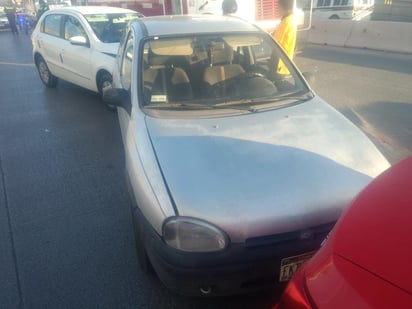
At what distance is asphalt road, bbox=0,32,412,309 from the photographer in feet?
9.05

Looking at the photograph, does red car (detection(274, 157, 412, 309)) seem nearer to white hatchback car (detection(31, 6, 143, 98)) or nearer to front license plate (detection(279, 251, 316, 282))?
front license plate (detection(279, 251, 316, 282))

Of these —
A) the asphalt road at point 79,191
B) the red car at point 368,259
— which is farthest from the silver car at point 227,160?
the red car at point 368,259

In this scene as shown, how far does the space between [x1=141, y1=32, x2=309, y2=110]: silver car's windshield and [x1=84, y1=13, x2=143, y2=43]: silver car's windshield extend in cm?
379

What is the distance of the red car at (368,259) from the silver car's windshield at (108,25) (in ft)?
21.0

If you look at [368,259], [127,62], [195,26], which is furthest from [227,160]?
[127,62]

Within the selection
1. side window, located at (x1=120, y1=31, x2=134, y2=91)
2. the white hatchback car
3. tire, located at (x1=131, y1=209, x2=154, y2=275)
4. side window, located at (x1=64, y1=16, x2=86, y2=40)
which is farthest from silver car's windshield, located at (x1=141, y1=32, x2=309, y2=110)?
side window, located at (x1=64, y1=16, x2=86, y2=40)

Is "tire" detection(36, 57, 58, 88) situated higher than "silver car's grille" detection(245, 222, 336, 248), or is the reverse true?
"silver car's grille" detection(245, 222, 336, 248)

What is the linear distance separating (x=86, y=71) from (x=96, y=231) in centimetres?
437

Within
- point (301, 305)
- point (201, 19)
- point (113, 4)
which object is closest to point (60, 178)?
point (201, 19)

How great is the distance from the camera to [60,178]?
4.44 metres

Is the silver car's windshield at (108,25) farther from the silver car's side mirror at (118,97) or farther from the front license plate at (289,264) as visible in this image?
the front license plate at (289,264)

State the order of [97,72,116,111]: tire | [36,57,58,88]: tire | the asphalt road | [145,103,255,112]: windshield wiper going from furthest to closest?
[36,57,58,88]: tire < [97,72,116,111]: tire < [145,103,255,112]: windshield wiper < the asphalt road

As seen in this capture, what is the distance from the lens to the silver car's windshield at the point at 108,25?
7.24m

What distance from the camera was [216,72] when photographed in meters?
3.68
